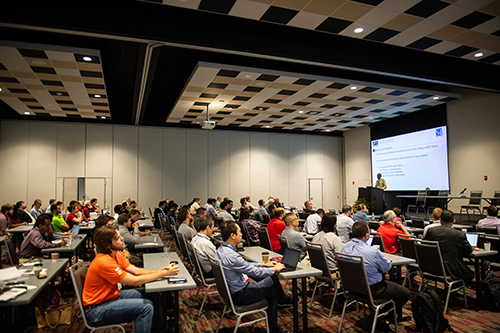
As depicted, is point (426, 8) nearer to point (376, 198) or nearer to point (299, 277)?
point (299, 277)

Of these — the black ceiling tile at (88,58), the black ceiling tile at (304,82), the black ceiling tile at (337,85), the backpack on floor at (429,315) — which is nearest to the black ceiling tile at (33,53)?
the black ceiling tile at (88,58)

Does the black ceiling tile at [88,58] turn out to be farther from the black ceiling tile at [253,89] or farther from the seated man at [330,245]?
the seated man at [330,245]

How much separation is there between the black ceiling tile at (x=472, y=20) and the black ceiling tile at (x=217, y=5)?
14.2 ft

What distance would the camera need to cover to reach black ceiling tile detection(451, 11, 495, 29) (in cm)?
619

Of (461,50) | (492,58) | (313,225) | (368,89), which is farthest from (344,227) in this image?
(492,58)

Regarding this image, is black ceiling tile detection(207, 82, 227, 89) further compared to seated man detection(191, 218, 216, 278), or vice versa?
black ceiling tile detection(207, 82, 227, 89)

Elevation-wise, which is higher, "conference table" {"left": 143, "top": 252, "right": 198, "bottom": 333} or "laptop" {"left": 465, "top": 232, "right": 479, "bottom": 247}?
"laptop" {"left": 465, "top": 232, "right": 479, "bottom": 247}

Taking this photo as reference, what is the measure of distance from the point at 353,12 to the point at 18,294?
6.25 meters

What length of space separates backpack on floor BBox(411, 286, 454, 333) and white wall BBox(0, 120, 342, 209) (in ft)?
42.8

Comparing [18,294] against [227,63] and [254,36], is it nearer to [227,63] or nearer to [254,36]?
[254,36]

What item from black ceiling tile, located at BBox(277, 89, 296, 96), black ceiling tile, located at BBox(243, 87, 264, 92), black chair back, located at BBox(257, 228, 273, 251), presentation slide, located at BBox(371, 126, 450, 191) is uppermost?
black ceiling tile, located at BBox(243, 87, 264, 92)

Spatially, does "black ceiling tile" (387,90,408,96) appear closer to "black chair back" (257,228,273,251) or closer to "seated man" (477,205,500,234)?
"seated man" (477,205,500,234)

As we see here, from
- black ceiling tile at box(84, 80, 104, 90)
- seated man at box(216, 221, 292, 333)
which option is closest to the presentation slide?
seated man at box(216, 221, 292, 333)

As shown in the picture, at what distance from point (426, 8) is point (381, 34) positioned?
1.05 meters
